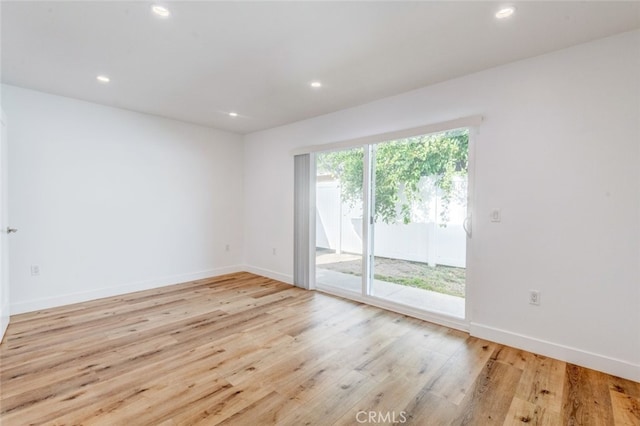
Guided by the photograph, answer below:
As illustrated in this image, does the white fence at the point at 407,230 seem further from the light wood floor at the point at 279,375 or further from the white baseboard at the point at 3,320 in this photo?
the white baseboard at the point at 3,320

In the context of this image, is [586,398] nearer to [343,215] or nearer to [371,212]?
[371,212]

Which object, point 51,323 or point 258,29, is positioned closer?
point 258,29

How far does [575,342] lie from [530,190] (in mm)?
1306

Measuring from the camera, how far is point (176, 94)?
3.50 m

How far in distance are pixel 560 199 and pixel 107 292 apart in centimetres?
531

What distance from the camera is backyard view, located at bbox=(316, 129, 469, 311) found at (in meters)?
3.32

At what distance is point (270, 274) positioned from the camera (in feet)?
16.8

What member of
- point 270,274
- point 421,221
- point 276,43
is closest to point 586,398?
point 421,221

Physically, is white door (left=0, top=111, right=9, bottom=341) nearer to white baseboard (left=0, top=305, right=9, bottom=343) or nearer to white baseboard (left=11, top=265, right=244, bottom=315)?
white baseboard (left=0, top=305, right=9, bottom=343)

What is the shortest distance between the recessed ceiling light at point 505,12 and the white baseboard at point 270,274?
13.2 ft

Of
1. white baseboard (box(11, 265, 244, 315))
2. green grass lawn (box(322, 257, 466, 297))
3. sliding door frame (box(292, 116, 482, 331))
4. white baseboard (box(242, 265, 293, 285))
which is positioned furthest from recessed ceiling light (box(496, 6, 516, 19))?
white baseboard (box(11, 265, 244, 315))

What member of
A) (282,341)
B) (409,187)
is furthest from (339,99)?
(282,341)

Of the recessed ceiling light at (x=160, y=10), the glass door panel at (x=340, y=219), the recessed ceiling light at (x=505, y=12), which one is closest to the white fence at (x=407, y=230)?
the glass door panel at (x=340, y=219)

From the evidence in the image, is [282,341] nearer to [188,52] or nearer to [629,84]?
[188,52]
